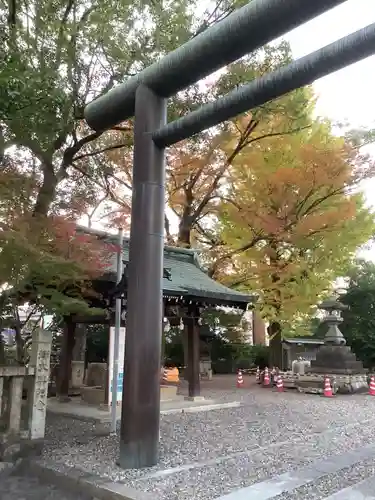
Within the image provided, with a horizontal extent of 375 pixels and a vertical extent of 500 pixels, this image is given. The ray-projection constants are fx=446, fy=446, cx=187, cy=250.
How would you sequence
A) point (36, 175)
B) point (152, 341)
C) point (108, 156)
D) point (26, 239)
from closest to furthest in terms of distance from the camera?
1. point (152, 341)
2. point (26, 239)
3. point (36, 175)
4. point (108, 156)

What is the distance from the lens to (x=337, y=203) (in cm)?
1544

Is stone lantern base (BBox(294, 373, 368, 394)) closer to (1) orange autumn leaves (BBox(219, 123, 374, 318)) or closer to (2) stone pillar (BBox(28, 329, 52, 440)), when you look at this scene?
(1) orange autumn leaves (BBox(219, 123, 374, 318))

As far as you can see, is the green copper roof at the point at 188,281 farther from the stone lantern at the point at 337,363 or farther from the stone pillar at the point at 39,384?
the stone lantern at the point at 337,363

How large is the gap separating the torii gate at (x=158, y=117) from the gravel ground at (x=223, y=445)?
598 millimetres

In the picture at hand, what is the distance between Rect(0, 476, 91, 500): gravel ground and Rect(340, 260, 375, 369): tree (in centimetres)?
1938

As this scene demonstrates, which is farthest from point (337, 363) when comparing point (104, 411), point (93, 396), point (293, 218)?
point (104, 411)

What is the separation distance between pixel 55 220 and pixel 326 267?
1216cm

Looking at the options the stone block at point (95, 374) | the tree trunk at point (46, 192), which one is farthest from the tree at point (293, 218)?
the tree trunk at point (46, 192)

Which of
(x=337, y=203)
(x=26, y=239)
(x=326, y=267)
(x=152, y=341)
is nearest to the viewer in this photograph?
(x=152, y=341)

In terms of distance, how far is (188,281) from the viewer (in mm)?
12273

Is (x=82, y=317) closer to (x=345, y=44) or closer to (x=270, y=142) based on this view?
(x=270, y=142)

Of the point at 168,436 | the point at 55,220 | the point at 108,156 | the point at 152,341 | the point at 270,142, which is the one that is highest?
the point at 270,142

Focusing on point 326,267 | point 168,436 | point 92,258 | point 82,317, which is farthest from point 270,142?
point 168,436

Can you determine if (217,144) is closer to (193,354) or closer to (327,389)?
(193,354)
